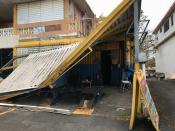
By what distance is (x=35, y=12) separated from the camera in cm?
1653

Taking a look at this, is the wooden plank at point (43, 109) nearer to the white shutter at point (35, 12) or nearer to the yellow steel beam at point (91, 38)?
the yellow steel beam at point (91, 38)

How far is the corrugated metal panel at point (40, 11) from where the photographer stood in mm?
15922

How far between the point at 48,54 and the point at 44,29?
506cm

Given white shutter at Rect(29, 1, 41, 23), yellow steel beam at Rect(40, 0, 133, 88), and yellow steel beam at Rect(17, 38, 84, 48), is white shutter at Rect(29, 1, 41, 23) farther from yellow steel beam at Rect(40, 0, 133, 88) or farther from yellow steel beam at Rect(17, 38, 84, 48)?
yellow steel beam at Rect(40, 0, 133, 88)

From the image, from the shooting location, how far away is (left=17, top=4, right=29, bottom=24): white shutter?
1673 cm

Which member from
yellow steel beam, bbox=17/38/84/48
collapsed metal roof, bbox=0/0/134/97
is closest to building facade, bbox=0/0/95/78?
yellow steel beam, bbox=17/38/84/48

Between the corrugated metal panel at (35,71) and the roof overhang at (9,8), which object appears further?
the roof overhang at (9,8)

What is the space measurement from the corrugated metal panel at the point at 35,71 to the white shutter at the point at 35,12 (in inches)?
214

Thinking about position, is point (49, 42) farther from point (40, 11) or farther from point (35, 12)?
point (35, 12)

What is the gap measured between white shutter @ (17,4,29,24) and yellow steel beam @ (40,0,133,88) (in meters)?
8.91

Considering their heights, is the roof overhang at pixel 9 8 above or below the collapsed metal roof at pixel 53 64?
above

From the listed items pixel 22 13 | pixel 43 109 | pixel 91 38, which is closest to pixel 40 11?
pixel 22 13

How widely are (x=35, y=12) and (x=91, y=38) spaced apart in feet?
30.6

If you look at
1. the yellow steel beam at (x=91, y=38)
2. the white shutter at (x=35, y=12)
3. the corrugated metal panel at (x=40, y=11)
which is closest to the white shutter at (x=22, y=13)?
the corrugated metal panel at (x=40, y=11)
